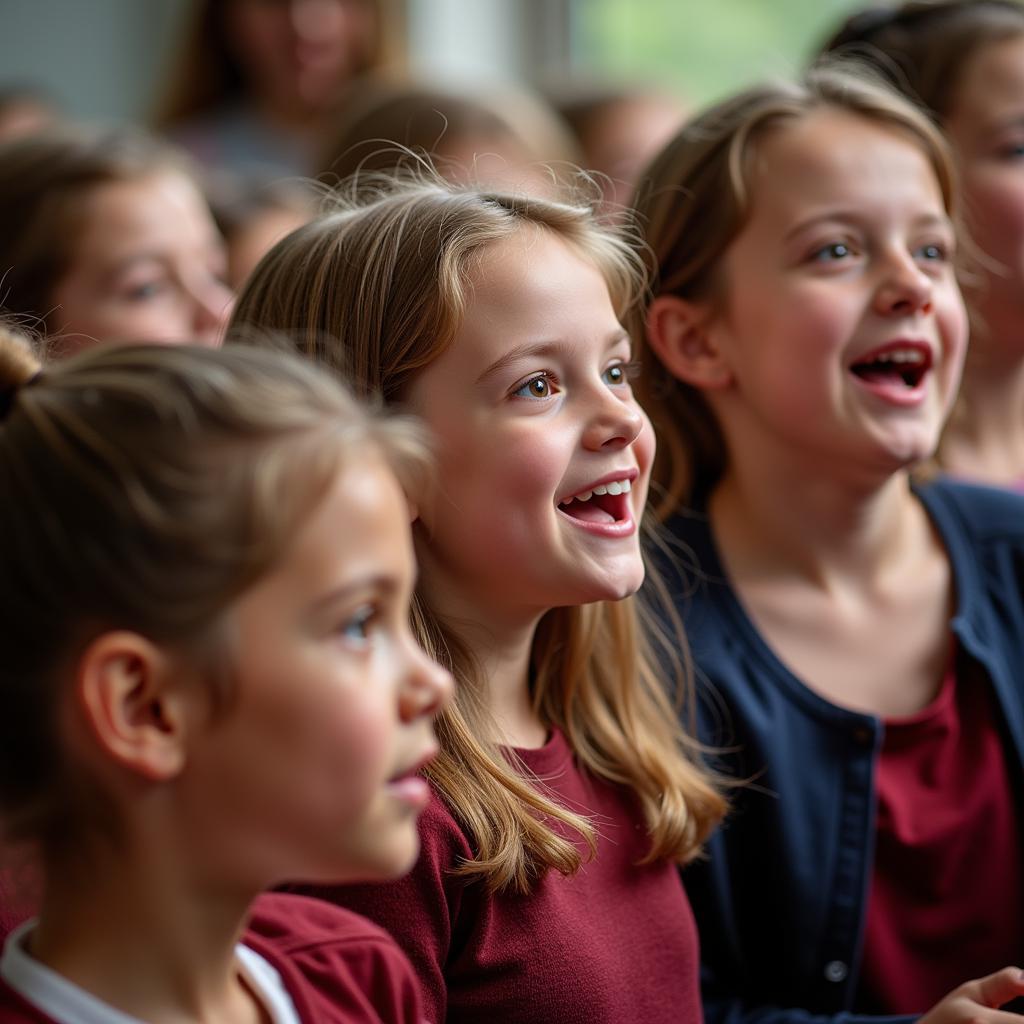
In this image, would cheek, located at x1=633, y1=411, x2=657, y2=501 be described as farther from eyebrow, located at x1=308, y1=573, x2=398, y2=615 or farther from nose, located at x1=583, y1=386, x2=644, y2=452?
eyebrow, located at x1=308, y1=573, x2=398, y2=615

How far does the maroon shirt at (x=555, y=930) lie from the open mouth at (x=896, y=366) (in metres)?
0.50

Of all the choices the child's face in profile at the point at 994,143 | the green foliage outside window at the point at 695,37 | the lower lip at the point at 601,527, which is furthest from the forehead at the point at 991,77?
the green foliage outside window at the point at 695,37

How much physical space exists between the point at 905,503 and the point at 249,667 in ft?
3.18

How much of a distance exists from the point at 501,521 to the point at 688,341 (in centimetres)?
50

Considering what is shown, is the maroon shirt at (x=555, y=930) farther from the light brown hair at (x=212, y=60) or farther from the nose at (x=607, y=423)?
the light brown hair at (x=212, y=60)

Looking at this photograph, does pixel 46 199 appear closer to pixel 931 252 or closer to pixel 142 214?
pixel 142 214

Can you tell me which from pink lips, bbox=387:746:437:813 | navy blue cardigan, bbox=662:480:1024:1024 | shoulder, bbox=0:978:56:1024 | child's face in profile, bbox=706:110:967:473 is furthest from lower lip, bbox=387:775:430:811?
child's face in profile, bbox=706:110:967:473

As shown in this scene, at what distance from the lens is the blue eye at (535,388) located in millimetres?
1068

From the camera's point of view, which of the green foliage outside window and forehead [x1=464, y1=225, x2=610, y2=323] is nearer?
forehead [x1=464, y1=225, x2=610, y2=323]

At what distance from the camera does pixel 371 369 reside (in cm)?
107

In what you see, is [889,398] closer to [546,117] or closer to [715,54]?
[546,117]

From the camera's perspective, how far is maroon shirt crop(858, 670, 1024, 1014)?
1320mm

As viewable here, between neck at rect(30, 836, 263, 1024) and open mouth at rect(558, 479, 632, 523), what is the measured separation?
44cm

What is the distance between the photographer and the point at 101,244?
176 cm
